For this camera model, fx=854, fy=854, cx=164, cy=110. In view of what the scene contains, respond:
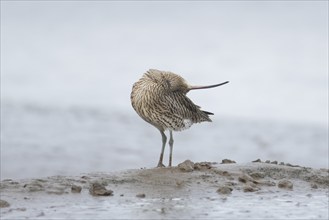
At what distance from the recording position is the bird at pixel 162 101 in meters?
11.0

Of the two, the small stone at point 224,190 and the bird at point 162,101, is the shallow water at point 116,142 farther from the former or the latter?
the small stone at point 224,190

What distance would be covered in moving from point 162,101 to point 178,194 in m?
2.49

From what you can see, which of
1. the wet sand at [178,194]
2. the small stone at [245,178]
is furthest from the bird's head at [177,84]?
the small stone at [245,178]

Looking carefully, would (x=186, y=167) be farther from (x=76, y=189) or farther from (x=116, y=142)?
(x=116, y=142)

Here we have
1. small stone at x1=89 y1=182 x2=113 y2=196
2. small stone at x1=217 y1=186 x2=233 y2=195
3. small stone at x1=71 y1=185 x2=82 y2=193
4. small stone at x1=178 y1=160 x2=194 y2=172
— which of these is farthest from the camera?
small stone at x1=178 y1=160 x2=194 y2=172

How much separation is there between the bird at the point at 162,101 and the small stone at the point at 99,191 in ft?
7.98

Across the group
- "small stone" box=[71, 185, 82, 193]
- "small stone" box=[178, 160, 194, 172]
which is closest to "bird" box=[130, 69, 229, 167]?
"small stone" box=[178, 160, 194, 172]

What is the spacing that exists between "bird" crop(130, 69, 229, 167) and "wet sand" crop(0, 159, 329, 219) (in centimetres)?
113

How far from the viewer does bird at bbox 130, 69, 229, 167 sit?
11.0m

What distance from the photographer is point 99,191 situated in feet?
27.6

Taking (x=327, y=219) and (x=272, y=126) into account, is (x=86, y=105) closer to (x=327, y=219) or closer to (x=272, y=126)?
(x=272, y=126)

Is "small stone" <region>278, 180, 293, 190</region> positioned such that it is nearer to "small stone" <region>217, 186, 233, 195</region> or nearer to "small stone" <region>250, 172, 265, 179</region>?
"small stone" <region>250, 172, 265, 179</region>

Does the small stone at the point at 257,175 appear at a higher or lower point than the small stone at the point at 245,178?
higher

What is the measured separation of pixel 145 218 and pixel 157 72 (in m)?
4.09
